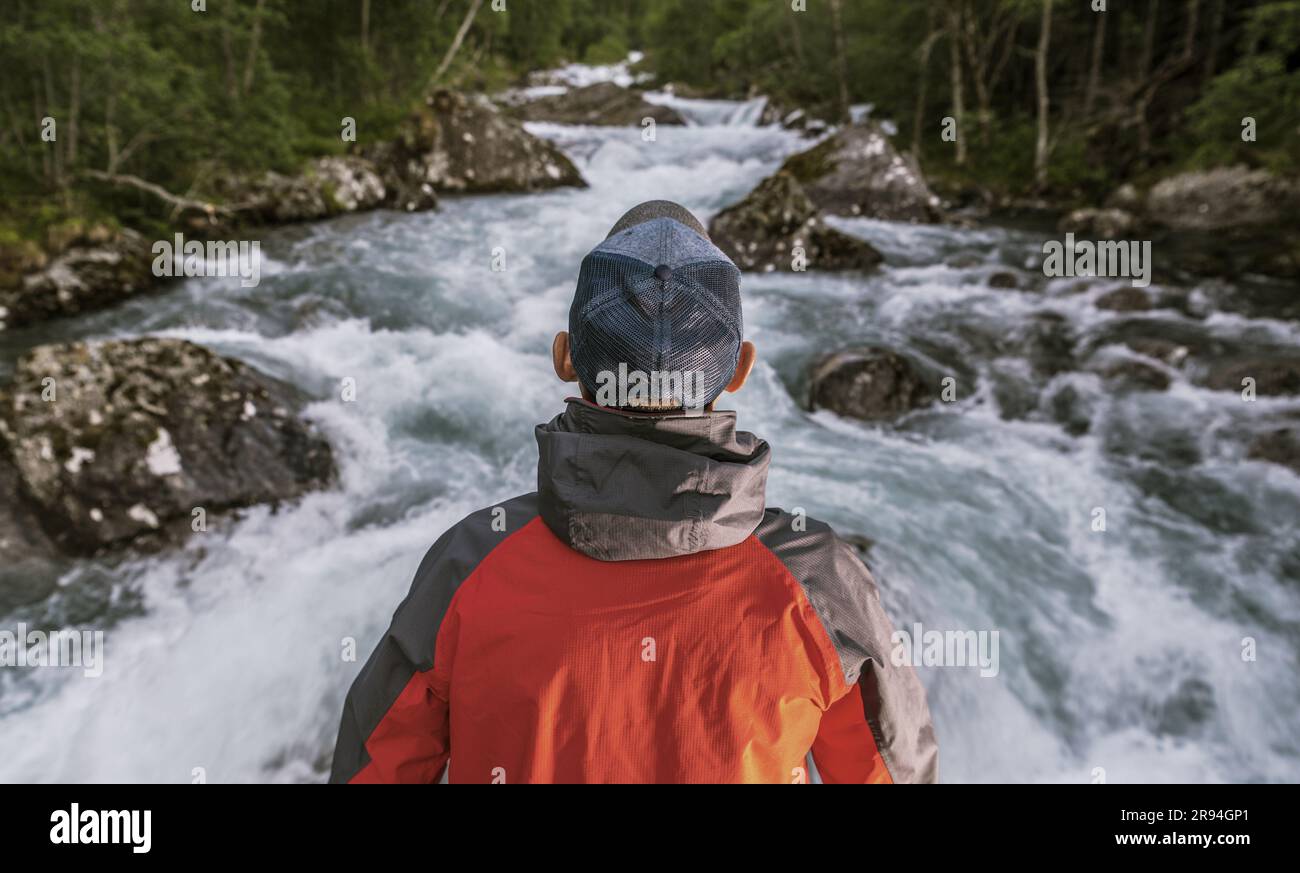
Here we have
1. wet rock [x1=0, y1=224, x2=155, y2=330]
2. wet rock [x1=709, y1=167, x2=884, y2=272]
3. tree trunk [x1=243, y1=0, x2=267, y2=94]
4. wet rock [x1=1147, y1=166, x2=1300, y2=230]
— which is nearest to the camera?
wet rock [x1=0, y1=224, x2=155, y2=330]

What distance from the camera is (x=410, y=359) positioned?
8.07 m

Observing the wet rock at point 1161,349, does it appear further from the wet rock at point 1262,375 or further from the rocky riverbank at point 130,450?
the rocky riverbank at point 130,450

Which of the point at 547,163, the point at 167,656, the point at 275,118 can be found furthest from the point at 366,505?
the point at 547,163

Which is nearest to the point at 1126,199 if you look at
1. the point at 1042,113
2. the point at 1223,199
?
the point at 1223,199

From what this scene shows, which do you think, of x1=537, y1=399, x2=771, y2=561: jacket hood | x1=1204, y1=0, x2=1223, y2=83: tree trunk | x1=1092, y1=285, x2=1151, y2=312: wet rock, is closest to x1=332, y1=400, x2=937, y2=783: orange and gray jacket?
x1=537, y1=399, x2=771, y2=561: jacket hood

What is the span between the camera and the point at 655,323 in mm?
1366

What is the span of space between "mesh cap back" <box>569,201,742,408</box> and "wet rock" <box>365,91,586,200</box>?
644 inches

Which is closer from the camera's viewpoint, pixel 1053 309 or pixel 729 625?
pixel 729 625

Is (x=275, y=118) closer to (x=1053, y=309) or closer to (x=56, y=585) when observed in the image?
(x=56, y=585)

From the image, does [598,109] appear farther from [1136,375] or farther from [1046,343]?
[1136,375]

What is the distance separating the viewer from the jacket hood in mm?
1275

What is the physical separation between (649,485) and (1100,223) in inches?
675

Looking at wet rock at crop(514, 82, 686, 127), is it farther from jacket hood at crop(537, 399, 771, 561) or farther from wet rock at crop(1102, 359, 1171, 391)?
jacket hood at crop(537, 399, 771, 561)
